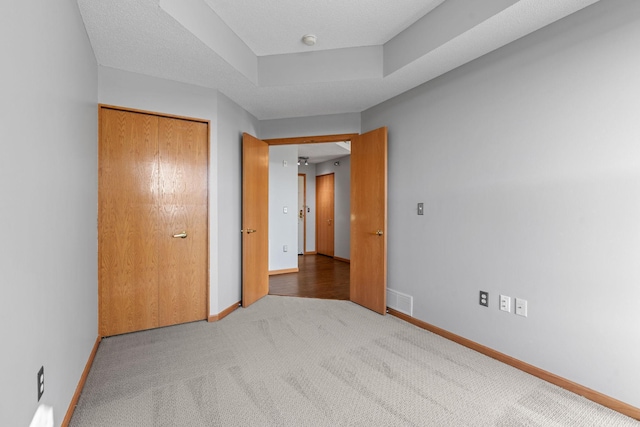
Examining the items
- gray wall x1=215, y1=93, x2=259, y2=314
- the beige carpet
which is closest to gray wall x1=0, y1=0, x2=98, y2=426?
the beige carpet

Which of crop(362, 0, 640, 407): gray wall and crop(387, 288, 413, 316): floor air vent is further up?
crop(362, 0, 640, 407): gray wall

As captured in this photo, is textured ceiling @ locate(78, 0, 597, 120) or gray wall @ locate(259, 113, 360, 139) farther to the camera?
gray wall @ locate(259, 113, 360, 139)

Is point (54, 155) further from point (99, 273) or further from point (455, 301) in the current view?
point (455, 301)

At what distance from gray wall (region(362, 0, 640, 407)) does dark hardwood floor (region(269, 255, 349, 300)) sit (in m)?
1.57

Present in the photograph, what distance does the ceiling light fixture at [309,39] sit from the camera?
2758 mm

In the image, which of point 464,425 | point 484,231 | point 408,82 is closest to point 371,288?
point 484,231

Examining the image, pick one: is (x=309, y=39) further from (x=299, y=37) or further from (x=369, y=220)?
(x=369, y=220)

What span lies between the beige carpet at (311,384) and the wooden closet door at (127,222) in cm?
25

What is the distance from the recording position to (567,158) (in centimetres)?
203

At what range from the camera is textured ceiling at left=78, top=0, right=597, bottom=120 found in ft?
6.72

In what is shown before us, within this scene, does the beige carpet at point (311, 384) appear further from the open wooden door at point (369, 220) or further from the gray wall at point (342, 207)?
the gray wall at point (342, 207)

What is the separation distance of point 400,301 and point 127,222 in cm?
279

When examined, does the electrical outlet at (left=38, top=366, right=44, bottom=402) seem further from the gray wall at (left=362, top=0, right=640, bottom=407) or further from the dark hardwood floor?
the dark hardwood floor

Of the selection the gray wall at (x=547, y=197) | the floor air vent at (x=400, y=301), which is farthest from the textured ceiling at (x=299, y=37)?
the floor air vent at (x=400, y=301)
